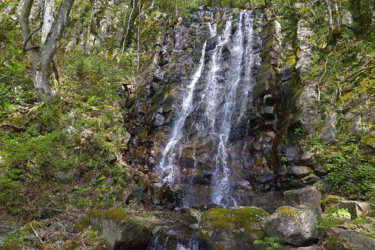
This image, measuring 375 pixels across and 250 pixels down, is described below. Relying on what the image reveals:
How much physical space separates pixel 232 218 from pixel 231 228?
0.26 m

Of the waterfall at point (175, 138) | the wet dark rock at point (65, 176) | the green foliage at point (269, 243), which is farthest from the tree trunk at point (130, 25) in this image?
the green foliage at point (269, 243)

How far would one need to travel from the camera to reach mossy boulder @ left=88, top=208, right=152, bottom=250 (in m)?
5.28

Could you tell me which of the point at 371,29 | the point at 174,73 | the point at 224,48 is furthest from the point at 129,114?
the point at 371,29

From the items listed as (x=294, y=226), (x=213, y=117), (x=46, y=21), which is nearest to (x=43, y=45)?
(x=46, y=21)

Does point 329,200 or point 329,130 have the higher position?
point 329,130

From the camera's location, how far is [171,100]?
45.6 feet

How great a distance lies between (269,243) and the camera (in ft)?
16.1

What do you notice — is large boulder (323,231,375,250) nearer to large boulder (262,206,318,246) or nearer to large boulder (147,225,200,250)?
large boulder (262,206,318,246)

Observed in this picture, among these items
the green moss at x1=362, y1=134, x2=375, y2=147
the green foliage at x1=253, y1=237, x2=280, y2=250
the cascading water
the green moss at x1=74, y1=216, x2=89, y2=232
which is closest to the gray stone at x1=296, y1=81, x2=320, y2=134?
the green moss at x1=362, y1=134, x2=375, y2=147

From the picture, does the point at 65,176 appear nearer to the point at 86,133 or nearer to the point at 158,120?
the point at 86,133

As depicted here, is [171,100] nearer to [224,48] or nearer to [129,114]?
[129,114]

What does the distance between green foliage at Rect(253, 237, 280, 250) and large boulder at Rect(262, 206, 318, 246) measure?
0.38 ft

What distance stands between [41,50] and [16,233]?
5.78 metres

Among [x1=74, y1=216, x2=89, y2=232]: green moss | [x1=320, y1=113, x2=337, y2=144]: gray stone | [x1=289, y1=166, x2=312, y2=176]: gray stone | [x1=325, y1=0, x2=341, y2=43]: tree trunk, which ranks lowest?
[x1=74, y1=216, x2=89, y2=232]: green moss
